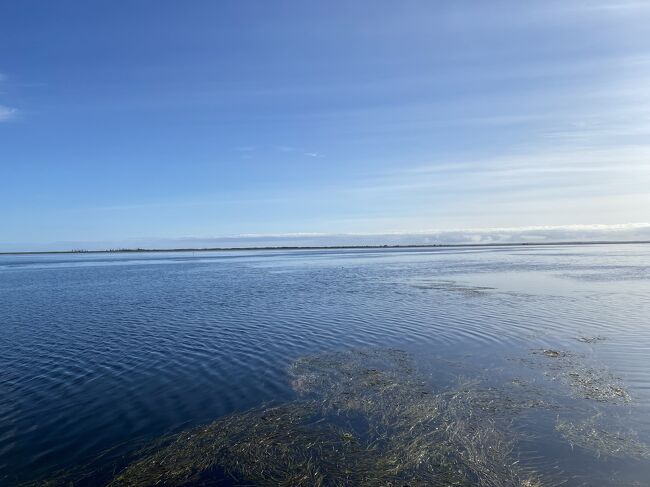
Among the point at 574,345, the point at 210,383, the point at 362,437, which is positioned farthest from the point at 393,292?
the point at 362,437

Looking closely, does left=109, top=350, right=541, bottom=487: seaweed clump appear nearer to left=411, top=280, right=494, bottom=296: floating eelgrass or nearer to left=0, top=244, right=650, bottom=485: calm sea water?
left=0, top=244, right=650, bottom=485: calm sea water

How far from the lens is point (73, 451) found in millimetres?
10664

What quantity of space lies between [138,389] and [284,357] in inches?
264

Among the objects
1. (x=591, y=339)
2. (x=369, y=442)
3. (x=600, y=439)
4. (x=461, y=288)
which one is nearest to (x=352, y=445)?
(x=369, y=442)

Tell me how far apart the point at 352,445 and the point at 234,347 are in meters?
11.9

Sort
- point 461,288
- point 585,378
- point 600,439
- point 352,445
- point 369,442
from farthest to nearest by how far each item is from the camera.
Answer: point 461,288
point 585,378
point 600,439
point 369,442
point 352,445

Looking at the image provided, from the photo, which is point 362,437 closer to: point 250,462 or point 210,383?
point 250,462

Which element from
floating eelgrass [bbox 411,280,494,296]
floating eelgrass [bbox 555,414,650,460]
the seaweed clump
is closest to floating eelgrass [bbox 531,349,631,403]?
floating eelgrass [bbox 555,414,650,460]

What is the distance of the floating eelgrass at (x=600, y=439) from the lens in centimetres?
1040

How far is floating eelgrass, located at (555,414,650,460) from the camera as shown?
34.1 feet

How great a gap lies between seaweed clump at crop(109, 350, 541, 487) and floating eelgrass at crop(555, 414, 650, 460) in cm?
177

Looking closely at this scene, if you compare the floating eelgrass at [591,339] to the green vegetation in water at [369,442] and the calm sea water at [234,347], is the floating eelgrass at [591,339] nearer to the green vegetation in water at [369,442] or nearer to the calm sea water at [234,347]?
the calm sea water at [234,347]

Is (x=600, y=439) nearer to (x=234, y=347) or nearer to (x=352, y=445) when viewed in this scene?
(x=352, y=445)

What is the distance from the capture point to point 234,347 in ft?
69.8
